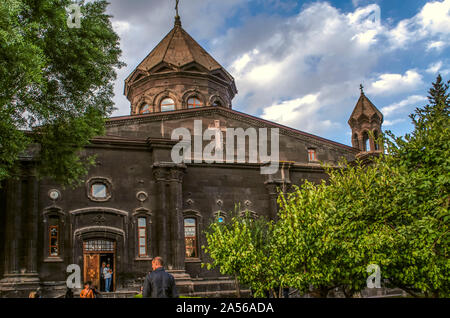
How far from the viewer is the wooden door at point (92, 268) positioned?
2348 cm

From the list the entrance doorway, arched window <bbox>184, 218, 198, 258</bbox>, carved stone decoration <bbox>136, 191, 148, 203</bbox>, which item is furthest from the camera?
arched window <bbox>184, 218, 198, 258</bbox>

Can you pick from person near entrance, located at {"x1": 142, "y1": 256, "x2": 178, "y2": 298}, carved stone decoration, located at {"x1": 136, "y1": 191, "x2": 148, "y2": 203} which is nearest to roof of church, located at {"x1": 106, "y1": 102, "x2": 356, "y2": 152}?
carved stone decoration, located at {"x1": 136, "y1": 191, "x2": 148, "y2": 203}

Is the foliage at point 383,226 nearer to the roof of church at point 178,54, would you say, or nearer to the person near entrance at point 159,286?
the person near entrance at point 159,286

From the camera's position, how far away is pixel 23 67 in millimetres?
14133

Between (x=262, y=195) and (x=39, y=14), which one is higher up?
(x=39, y=14)

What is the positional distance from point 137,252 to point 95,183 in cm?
405

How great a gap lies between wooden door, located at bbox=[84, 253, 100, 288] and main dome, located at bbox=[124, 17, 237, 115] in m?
11.9

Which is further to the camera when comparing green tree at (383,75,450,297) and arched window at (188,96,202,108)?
arched window at (188,96,202,108)

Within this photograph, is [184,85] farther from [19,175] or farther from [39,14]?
[39,14]

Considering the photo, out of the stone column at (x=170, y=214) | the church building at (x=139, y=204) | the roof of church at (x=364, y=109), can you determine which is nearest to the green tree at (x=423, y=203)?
the church building at (x=139, y=204)

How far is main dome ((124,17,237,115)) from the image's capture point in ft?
107

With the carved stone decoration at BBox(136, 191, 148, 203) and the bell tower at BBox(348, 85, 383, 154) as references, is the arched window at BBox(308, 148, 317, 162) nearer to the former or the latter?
the bell tower at BBox(348, 85, 383, 154)

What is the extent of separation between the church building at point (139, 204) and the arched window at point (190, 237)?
0.05 m
